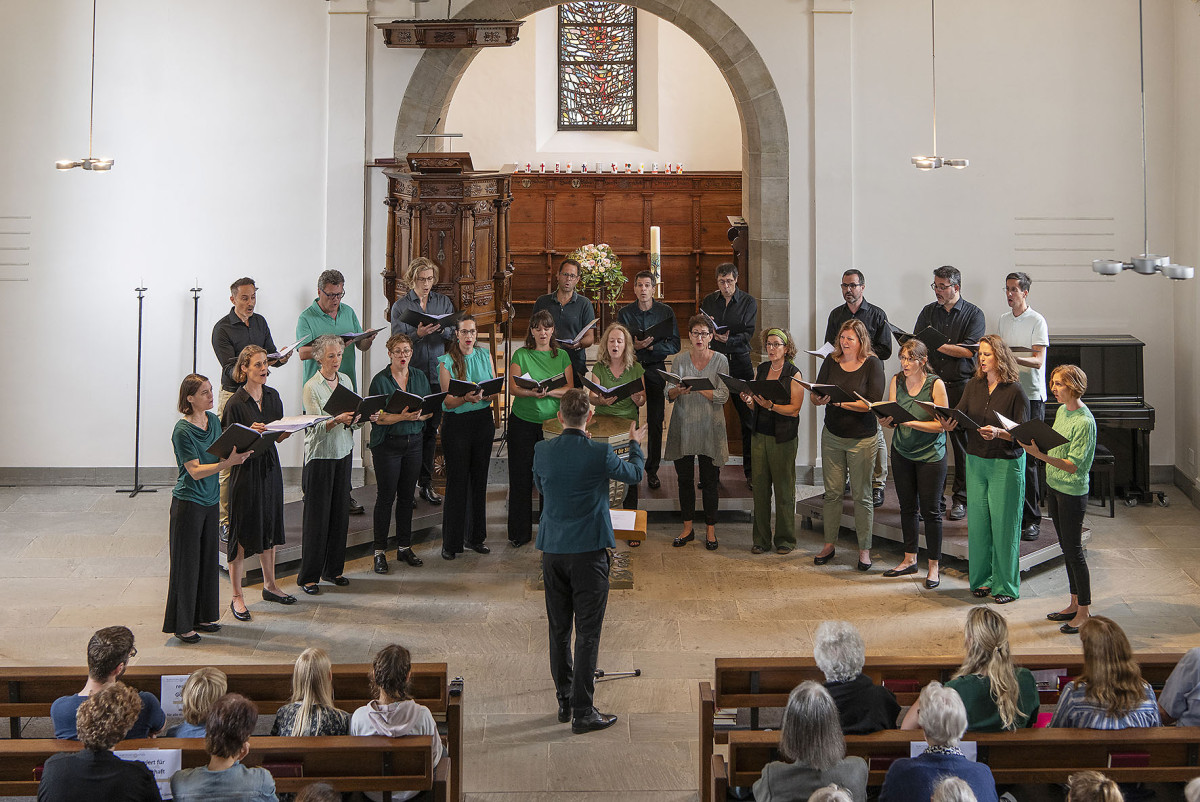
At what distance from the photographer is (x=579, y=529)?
17.5 ft

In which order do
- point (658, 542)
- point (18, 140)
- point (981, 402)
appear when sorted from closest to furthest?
point (981, 402) → point (658, 542) → point (18, 140)

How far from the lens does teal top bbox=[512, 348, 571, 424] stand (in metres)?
7.87

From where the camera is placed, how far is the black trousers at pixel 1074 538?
6.58m

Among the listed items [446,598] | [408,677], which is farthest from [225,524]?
[408,677]

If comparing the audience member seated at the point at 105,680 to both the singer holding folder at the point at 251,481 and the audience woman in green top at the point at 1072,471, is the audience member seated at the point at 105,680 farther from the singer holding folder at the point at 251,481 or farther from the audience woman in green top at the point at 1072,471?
the audience woman in green top at the point at 1072,471

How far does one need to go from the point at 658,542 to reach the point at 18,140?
575 centimetres

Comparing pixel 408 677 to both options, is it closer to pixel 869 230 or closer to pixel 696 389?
pixel 696 389

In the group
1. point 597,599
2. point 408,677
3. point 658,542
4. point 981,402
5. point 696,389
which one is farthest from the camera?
point 658,542

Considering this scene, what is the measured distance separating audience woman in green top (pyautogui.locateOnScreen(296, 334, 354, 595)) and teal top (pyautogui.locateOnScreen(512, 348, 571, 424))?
1158mm

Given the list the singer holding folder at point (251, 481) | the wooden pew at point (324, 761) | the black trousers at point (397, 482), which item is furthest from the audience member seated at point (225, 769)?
the black trousers at point (397, 482)

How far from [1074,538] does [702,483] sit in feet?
7.86

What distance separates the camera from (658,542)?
8.27 metres

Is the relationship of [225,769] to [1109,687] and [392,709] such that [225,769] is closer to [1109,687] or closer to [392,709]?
[392,709]

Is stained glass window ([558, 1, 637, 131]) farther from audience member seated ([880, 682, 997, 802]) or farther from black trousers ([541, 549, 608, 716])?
audience member seated ([880, 682, 997, 802])
